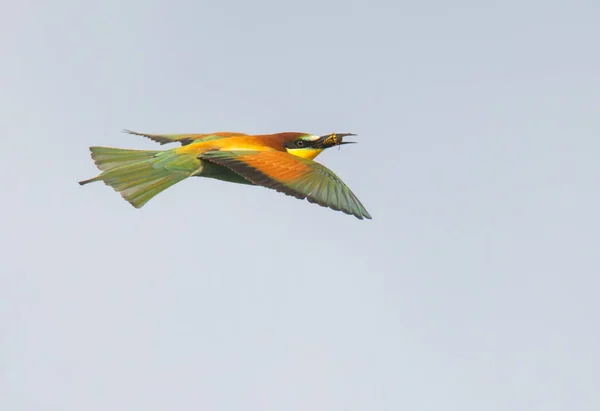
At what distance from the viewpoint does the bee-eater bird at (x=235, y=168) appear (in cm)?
786

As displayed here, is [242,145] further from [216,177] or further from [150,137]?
[150,137]

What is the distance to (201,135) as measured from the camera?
9.03m

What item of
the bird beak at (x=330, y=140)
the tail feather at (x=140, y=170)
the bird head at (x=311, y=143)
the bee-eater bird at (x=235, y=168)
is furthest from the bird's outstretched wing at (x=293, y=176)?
the bird beak at (x=330, y=140)

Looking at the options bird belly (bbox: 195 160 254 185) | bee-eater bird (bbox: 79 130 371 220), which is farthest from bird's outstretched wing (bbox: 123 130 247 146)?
bird belly (bbox: 195 160 254 185)

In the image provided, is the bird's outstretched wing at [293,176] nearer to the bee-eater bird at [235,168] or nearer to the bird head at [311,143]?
the bee-eater bird at [235,168]

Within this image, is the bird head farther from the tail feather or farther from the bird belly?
the tail feather

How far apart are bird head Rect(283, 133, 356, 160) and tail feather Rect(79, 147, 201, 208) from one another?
728mm

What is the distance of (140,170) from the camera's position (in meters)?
8.19

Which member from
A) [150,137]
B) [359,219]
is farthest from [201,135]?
[359,219]

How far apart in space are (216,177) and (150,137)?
1093 millimetres

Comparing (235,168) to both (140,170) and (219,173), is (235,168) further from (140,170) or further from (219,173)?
(140,170)

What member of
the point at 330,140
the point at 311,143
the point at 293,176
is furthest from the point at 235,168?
the point at 330,140

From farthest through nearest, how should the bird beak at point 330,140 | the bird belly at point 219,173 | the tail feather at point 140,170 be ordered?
the bird beak at point 330,140, the bird belly at point 219,173, the tail feather at point 140,170

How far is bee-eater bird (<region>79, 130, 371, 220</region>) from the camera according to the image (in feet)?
25.8
